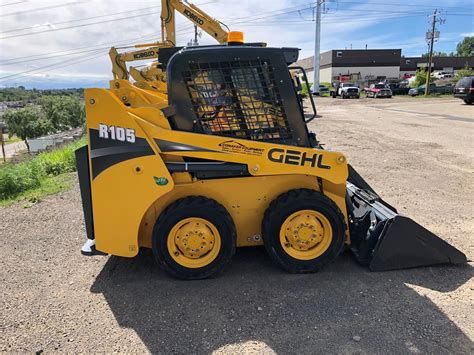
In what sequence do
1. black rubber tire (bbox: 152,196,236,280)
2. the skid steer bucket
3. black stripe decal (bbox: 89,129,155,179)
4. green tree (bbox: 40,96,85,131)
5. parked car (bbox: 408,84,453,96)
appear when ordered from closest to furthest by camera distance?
black stripe decal (bbox: 89,129,155,179), black rubber tire (bbox: 152,196,236,280), the skid steer bucket, parked car (bbox: 408,84,453,96), green tree (bbox: 40,96,85,131)

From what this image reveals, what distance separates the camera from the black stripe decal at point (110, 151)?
11.5ft

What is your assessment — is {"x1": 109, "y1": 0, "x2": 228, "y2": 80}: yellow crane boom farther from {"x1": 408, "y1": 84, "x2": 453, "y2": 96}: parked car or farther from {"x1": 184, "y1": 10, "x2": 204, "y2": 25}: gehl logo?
{"x1": 408, "y1": 84, "x2": 453, "y2": 96}: parked car

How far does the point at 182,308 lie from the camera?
10.9 feet

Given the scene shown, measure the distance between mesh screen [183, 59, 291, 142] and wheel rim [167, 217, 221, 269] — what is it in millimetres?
927

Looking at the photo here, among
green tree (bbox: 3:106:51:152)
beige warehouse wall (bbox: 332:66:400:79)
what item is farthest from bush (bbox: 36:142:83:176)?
beige warehouse wall (bbox: 332:66:400:79)

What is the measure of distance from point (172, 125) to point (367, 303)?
7.94ft

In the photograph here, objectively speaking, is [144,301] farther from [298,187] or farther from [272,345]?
[298,187]

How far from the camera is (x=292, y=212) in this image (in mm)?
3707

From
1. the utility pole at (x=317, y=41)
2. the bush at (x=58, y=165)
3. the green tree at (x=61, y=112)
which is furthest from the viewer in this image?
the green tree at (x=61, y=112)

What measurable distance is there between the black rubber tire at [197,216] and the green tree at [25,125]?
77.2 meters

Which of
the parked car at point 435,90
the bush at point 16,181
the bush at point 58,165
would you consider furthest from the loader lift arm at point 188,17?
the parked car at point 435,90

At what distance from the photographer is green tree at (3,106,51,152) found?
235ft

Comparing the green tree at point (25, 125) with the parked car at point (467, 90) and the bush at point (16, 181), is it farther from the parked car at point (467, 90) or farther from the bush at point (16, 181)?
the bush at point (16, 181)

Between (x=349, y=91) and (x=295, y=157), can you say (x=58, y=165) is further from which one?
(x=349, y=91)
